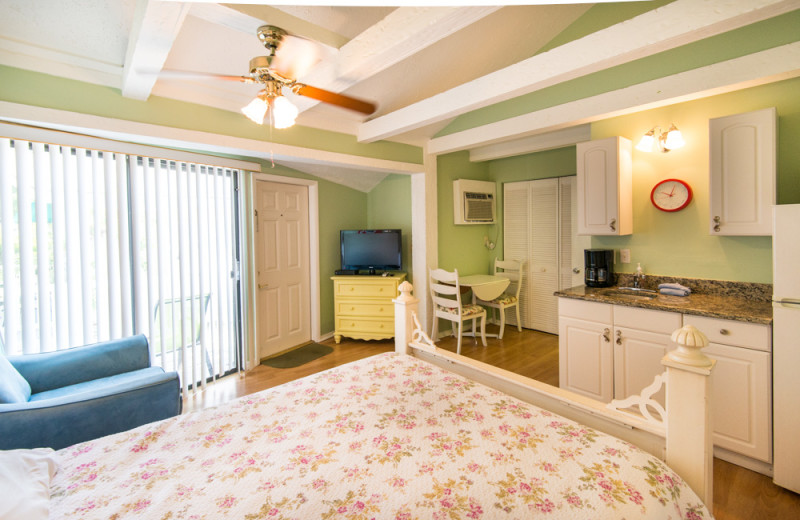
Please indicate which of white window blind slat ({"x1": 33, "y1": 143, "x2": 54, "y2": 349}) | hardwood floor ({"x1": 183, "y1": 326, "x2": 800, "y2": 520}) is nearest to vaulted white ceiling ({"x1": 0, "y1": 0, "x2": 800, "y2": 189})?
white window blind slat ({"x1": 33, "y1": 143, "x2": 54, "y2": 349})

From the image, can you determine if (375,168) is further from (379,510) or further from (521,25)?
(379,510)

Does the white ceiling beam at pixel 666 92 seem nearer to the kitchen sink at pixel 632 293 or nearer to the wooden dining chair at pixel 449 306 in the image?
the kitchen sink at pixel 632 293

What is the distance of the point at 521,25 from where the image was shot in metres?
2.91

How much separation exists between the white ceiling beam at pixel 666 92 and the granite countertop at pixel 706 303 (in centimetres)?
130

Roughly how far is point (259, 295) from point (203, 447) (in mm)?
2680

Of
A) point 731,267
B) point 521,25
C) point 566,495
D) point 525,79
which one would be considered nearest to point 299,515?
point 566,495

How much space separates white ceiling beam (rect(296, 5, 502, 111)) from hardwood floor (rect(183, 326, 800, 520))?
2.55 m

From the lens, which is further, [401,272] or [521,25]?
[401,272]

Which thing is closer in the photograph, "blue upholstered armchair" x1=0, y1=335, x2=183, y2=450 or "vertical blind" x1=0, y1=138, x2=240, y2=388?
"blue upholstered armchair" x1=0, y1=335, x2=183, y2=450

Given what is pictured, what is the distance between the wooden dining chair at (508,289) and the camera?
4406 millimetres

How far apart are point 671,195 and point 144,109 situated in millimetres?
3696

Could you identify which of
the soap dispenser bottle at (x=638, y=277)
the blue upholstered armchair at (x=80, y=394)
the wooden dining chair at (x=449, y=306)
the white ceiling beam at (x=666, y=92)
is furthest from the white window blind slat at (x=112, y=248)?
the soap dispenser bottle at (x=638, y=277)

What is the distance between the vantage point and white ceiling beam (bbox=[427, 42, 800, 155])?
2.01m

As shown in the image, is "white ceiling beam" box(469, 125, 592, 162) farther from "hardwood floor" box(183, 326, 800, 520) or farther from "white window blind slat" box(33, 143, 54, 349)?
"white window blind slat" box(33, 143, 54, 349)
